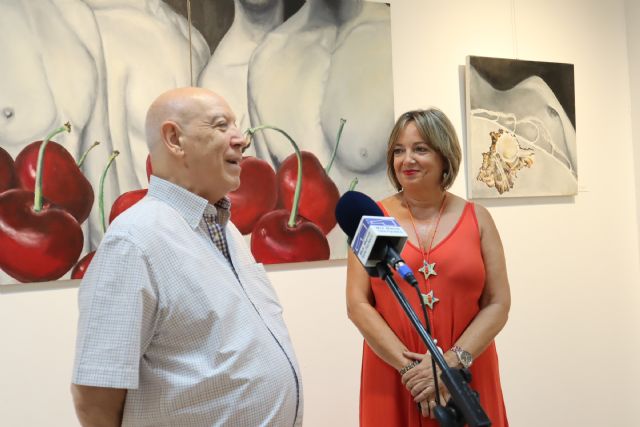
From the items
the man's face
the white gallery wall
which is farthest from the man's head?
the white gallery wall

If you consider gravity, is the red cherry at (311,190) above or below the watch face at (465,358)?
above

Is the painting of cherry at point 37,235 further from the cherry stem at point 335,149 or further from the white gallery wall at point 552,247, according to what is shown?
the cherry stem at point 335,149

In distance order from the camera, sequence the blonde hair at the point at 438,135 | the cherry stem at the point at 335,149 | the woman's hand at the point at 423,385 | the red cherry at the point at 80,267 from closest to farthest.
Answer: the woman's hand at the point at 423,385
the blonde hair at the point at 438,135
the red cherry at the point at 80,267
the cherry stem at the point at 335,149

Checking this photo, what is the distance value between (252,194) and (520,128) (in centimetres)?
143

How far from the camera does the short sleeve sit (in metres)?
1.27

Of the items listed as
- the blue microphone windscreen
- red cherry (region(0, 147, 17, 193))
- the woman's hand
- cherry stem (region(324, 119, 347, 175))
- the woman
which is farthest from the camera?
cherry stem (region(324, 119, 347, 175))

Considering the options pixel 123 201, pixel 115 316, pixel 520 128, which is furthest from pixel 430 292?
pixel 520 128

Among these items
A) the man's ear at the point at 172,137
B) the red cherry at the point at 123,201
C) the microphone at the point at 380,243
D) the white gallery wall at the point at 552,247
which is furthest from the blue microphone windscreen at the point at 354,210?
the white gallery wall at the point at 552,247

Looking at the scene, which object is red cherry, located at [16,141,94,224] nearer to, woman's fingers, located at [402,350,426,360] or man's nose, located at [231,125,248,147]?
man's nose, located at [231,125,248,147]

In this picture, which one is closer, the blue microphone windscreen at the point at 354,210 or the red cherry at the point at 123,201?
the blue microphone windscreen at the point at 354,210

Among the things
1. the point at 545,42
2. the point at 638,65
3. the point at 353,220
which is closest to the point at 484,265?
the point at 353,220

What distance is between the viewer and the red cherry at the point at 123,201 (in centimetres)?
249

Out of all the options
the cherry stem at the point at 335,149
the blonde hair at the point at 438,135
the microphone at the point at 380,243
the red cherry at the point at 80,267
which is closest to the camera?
the microphone at the point at 380,243

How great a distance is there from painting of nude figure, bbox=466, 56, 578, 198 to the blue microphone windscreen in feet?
5.94
